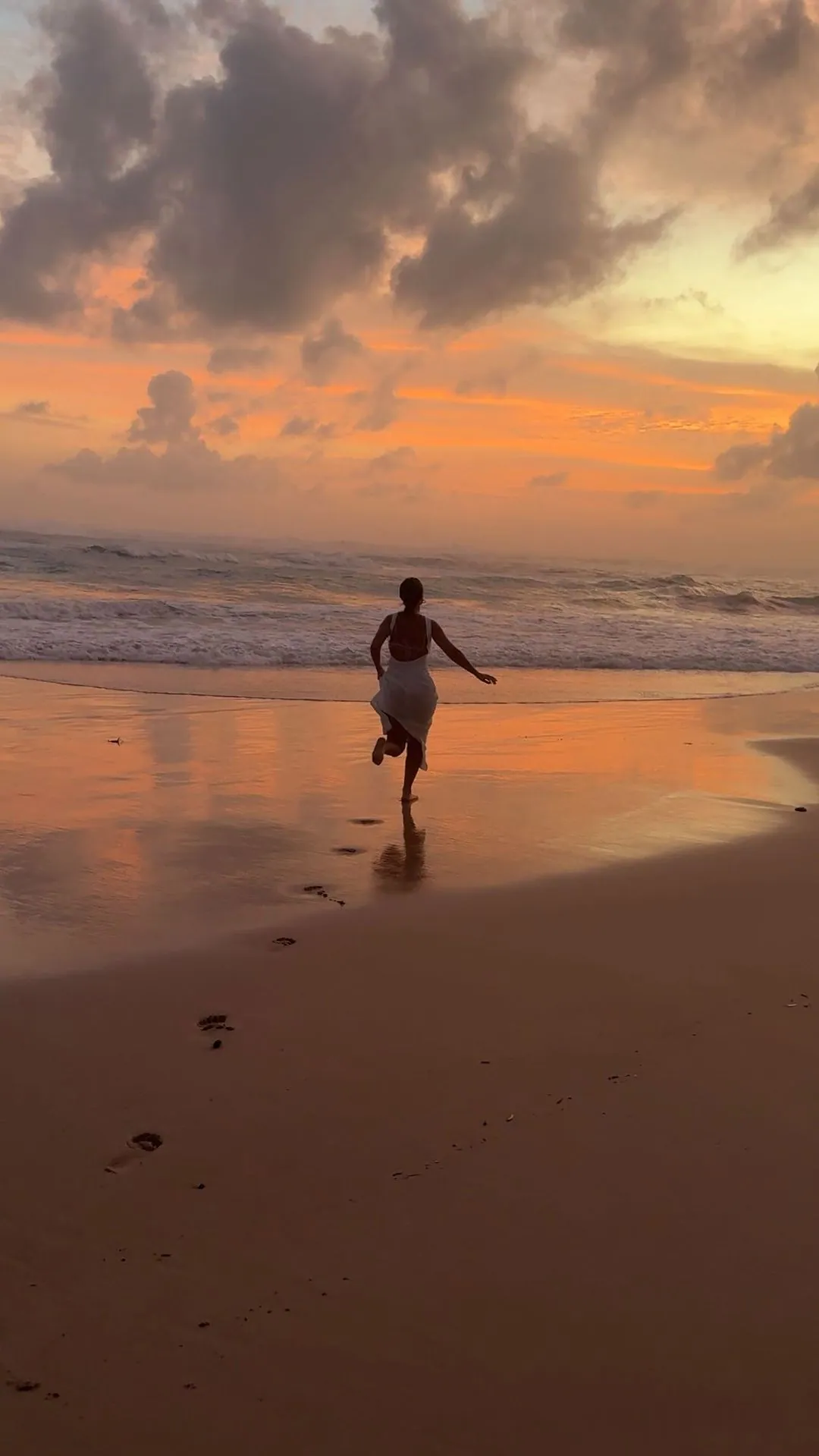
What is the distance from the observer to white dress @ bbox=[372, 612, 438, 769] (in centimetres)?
841

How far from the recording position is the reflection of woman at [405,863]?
599cm

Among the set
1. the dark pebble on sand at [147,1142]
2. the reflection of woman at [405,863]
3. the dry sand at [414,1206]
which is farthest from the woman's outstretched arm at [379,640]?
the dark pebble on sand at [147,1142]

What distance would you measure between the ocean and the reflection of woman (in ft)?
34.4

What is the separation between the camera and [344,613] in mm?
25922

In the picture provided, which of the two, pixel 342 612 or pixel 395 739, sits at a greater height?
pixel 342 612

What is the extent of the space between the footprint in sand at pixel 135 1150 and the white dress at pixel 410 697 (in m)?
5.26

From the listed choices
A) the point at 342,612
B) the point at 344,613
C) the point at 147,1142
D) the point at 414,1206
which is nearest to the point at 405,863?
the point at 147,1142

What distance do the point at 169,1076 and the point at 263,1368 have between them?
139 centimetres

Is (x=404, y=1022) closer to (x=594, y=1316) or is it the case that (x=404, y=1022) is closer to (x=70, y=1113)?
(x=70, y=1113)

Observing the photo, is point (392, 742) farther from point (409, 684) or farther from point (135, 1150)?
point (135, 1150)

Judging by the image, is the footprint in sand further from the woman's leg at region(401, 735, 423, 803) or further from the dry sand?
the woman's leg at region(401, 735, 423, 803)

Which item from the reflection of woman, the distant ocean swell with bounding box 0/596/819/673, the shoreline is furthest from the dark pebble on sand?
the distant ocean swell with bounding box 0/596/819/673

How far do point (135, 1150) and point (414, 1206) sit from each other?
0.87 meters

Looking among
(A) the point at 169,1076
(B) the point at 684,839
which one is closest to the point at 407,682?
(B) the point at 684,839
